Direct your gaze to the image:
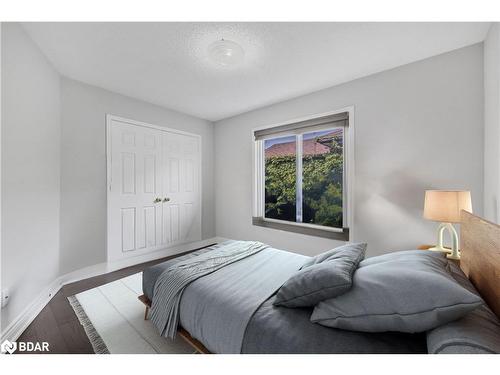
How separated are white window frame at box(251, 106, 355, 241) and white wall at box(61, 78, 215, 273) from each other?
201 cm

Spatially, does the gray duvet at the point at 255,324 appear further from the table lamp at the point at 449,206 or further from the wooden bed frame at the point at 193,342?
the table lamp at the point at 449,206

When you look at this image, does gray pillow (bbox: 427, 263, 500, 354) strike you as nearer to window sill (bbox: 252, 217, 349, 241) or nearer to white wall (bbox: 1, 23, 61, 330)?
window sill (bbox: 252, 217, 349, 241)

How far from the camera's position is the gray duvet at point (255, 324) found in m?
0.86

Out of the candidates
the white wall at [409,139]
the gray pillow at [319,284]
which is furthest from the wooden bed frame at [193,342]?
→ the white wall at [409,139]

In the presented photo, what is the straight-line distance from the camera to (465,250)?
127 centimetres

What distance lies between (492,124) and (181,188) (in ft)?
12.0

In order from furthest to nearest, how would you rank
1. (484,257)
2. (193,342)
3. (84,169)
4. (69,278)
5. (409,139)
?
(84,169) < (69,278) < (409,139) < (193,342) < (484,257)

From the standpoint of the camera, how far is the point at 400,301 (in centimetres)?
81

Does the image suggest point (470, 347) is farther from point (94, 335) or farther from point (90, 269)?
point (90, 269)

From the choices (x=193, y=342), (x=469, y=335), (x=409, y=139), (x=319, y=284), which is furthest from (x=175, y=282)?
(x=409, y=139)

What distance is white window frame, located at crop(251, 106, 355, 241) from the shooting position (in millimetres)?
2543

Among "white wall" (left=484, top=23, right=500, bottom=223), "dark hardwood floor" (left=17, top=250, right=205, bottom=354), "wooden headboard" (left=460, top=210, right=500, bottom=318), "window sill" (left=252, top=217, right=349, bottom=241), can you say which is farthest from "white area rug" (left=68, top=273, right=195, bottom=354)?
"white wall" (left=484, top=23, right=500, bottom=223)

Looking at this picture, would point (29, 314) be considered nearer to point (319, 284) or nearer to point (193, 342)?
point (193, 342)
